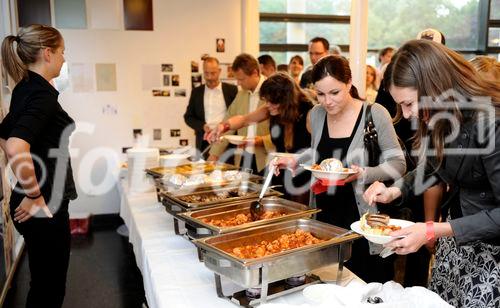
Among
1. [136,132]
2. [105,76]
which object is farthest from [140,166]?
[105,76]

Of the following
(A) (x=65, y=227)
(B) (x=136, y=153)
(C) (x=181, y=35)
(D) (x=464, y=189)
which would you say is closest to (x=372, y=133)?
(D) (x=464, y=189)

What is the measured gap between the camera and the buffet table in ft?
4.06

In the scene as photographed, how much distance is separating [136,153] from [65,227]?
87 cm

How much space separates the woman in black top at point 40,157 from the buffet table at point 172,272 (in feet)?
1.06

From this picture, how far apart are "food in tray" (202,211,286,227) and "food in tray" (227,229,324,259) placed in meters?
0.17

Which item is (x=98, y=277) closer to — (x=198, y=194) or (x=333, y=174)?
(x=198, y=194)

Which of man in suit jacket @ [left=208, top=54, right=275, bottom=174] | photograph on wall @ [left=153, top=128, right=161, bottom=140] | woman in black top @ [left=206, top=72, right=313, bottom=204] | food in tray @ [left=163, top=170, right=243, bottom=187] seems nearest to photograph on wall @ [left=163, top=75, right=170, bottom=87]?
photograph on wall @ [left=153, top=128, right=161, bottom=140]

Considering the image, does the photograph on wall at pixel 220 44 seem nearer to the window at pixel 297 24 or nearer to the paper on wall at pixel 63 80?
the window at pixel 297 24

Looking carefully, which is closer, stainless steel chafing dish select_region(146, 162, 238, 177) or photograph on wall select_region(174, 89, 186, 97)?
stainless steel chafing dish select_region(146, 162, 238, 177)

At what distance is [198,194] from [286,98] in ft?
2.47

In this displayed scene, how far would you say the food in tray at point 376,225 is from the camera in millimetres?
1131

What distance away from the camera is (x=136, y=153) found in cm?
255

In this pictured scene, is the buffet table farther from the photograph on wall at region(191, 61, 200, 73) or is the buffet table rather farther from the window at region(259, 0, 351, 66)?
the window at region(259, 0, 351, 66)

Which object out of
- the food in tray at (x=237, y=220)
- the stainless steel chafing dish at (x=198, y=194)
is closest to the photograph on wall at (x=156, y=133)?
the stainless steel chafing dish at (x=198, y=194)
